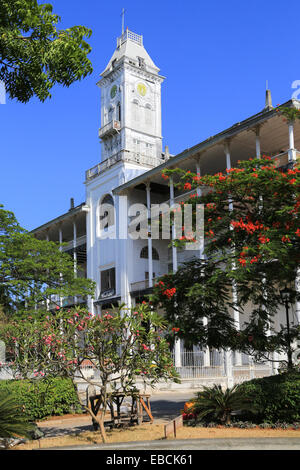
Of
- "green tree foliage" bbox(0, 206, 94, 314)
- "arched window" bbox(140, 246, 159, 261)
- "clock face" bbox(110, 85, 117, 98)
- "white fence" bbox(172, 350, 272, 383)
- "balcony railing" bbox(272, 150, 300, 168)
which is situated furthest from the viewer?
"clock face" bbox(110, 85, 117, 98)

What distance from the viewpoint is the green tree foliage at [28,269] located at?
26609 mm

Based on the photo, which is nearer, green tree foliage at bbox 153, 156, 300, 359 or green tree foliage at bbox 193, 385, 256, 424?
green tree foliage at bbox 193, 385, 256, 424

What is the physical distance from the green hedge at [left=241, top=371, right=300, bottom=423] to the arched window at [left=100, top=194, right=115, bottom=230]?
25.5 metres

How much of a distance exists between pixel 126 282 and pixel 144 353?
23.7 m

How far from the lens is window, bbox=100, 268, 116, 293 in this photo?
35156 mm

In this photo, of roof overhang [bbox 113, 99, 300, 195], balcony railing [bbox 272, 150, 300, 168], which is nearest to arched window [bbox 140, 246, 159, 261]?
roof overhang [bbox 113, 99, 300, 195]

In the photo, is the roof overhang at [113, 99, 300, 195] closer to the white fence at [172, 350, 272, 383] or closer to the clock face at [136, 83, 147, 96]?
the white fence at [172, 350, 272, 383]

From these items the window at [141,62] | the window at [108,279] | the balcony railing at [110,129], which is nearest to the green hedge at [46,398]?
the window at [108,279]

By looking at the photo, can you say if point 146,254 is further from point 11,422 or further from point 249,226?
point 11,422

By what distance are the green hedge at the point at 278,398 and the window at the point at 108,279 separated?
2462 cm
